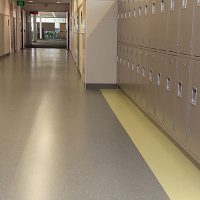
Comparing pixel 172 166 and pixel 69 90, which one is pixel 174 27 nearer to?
pixel 172 166

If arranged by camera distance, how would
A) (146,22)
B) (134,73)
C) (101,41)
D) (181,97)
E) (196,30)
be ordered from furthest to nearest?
(101,41) < (134,73) < (146,22) < (181,97) < (196,30)

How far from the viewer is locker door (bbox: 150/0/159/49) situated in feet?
17.4

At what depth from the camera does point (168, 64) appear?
15.6ft

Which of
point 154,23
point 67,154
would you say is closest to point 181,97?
point 67,154

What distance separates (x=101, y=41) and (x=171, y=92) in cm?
461

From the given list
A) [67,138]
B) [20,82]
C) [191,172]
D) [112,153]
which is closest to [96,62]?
[20,82]

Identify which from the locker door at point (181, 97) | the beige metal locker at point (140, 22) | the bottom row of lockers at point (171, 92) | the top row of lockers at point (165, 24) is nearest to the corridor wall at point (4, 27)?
the top row of lockers at point (165, 24)

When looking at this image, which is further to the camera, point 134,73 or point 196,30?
point 134,73

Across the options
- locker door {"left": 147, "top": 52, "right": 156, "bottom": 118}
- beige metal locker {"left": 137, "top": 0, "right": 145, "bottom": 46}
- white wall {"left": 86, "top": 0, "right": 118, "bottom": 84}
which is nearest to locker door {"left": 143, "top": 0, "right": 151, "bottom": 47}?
beige metal locker {"left": 137, "top": 0, "right": 145, "bottom": 46}

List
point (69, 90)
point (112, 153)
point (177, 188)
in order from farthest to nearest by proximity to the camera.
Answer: point (69, 90)
point (112, 153)
point (177, 188)

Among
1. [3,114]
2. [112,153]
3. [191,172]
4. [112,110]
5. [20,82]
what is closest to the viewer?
[191,172]

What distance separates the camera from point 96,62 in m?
9.09

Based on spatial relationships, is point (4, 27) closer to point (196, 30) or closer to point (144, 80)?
point (144, 80)

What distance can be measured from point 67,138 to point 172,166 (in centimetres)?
149
